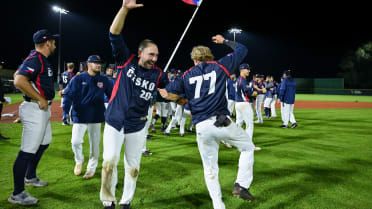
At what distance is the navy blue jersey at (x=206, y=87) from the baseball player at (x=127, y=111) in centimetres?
41

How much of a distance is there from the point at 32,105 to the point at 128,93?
1665 millimetres

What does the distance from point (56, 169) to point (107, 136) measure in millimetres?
2950

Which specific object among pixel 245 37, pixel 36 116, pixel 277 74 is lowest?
pixel 36 116

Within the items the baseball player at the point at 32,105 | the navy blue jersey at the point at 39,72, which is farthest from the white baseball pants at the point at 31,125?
the navy blue jersey at the point at 39,72

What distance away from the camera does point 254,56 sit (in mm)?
71312

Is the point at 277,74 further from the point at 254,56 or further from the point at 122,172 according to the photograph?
the point at 122,172

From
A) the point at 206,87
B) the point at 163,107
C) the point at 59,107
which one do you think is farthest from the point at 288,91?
the point at 59,107

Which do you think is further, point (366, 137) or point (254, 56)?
point (254, 56)

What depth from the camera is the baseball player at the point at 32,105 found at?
3391 mm

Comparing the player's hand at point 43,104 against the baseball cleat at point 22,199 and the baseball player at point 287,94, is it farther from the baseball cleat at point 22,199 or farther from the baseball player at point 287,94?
the baseball player at point 287,94

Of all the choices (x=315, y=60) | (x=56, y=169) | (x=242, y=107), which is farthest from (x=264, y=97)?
(x=315, y=60)

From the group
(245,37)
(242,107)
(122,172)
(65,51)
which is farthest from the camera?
(245,37)

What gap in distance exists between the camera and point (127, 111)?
10.0 feet

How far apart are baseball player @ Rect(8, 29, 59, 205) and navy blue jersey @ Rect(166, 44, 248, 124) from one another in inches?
80.3
